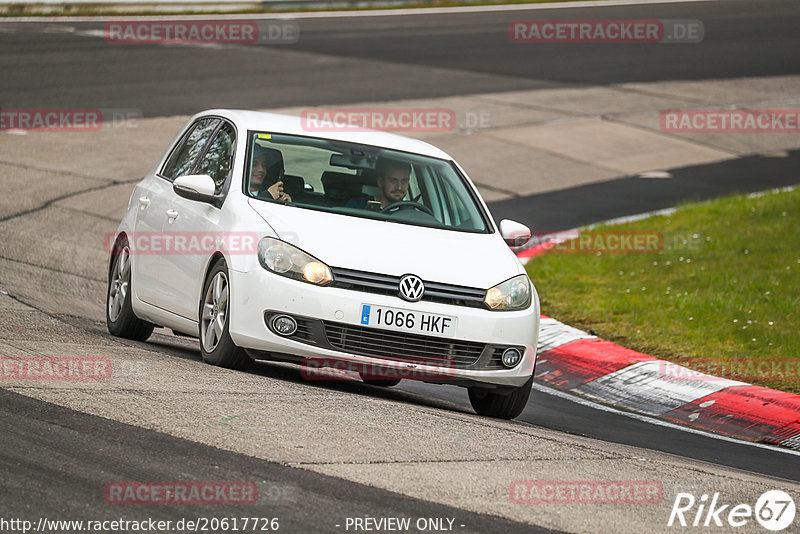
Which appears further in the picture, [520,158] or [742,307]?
[520,158]

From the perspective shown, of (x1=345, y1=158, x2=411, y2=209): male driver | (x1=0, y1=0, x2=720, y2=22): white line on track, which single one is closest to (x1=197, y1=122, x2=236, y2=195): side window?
(x1=345, y1=158, x2=411, y2=209): male driver

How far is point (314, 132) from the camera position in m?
8.66

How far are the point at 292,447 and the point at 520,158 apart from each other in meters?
13.6

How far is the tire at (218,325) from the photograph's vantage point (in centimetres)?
751

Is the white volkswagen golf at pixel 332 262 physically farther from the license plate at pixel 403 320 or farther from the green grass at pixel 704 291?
the green grass at pixel 704 291

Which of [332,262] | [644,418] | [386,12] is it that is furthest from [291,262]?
[386,12]

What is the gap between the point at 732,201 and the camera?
15.8 meters

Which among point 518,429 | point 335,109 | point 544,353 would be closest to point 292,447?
point 518,429

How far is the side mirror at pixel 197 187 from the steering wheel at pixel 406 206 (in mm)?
1084

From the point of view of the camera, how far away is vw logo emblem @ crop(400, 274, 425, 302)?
7.24 m

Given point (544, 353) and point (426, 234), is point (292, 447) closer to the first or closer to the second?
point (426, 234)

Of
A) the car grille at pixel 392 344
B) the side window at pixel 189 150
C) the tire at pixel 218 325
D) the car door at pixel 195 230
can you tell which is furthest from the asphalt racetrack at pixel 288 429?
the side window at pixel 189 150

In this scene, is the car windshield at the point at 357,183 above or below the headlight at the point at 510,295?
above

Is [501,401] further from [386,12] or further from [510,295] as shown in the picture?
[386,12]
